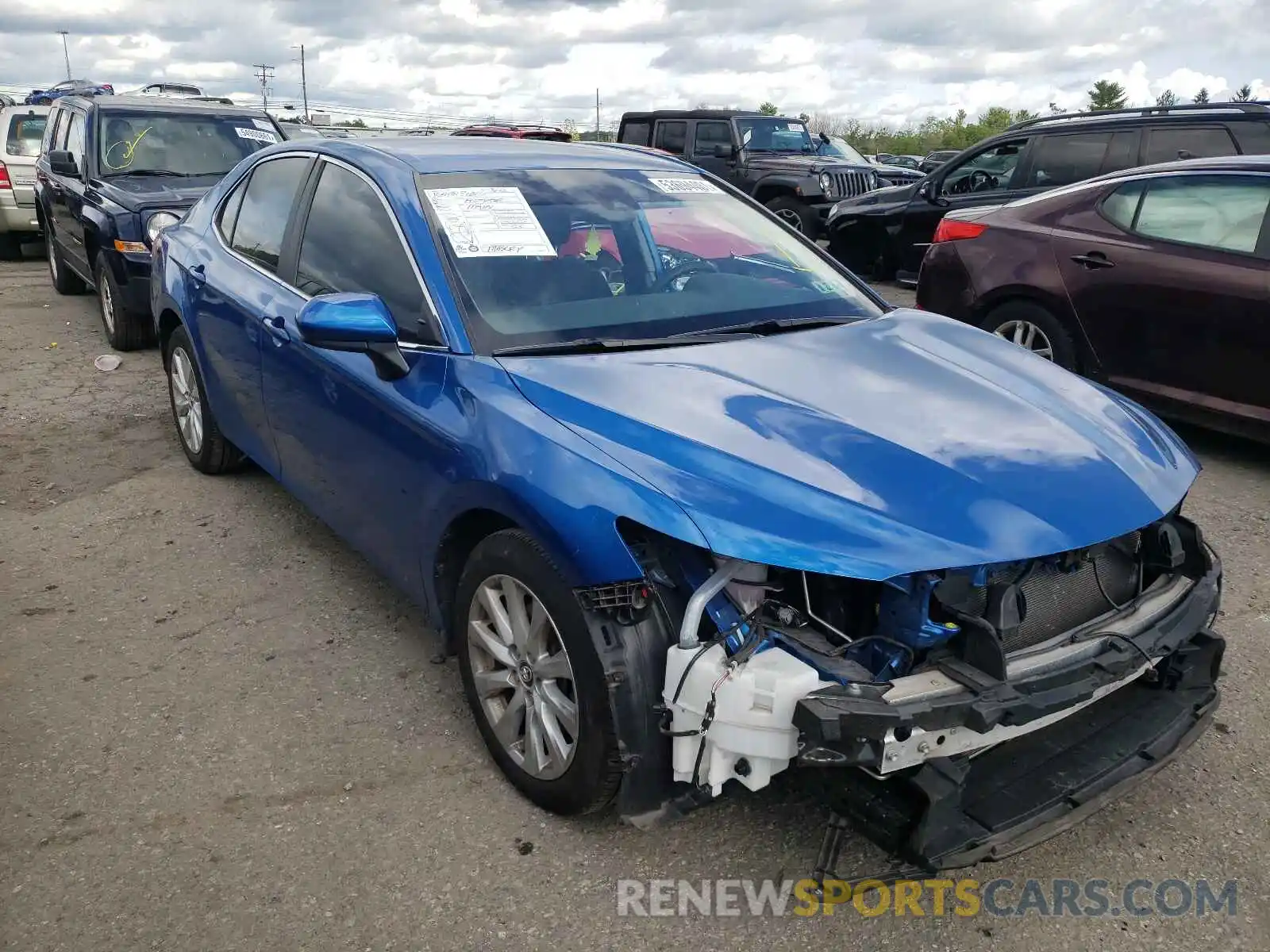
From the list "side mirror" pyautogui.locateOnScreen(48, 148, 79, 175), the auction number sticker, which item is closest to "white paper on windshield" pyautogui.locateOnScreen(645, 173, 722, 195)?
the auction number sticker

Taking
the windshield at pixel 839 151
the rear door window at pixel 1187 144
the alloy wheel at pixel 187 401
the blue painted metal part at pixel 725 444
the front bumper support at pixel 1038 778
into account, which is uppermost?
the windshield at pixel 839 151

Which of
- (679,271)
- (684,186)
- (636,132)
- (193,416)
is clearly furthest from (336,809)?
(636,132)

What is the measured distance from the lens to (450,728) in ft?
10.3

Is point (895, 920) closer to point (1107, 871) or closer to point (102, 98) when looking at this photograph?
point (1107, 871)

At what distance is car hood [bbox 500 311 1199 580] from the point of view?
2234 mm

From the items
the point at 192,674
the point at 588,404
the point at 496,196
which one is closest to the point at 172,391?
the point at 192,674

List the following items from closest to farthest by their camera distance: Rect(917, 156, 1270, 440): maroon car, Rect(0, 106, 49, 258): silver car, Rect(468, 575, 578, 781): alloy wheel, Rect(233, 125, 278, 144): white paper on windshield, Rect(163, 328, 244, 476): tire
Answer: Rect(468, 575, 578, 781): alloy wheel → Rect(163, 328, 244, 476): tire → Rect(917, 156, 1270, 440): maroon car → Rect(233, 125, 278, 144): white paper on windshield → Rect(0, 106, 49, 258): silver car

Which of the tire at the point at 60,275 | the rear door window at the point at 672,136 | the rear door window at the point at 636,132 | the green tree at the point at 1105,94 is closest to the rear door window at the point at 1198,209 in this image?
the tire at the point at 60,275

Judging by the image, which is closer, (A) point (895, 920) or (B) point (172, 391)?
(A) point (895, 920)

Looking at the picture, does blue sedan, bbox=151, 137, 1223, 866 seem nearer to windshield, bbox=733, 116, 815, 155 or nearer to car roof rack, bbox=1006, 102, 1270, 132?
car roof rack, bbox=1006, 102, 1270, 132

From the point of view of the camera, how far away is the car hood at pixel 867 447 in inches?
88.0

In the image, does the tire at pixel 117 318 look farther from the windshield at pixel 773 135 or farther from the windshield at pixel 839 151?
the windshield at pixel 839 151

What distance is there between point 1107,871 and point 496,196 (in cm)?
259

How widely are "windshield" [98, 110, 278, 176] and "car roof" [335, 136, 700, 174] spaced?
504 cm
